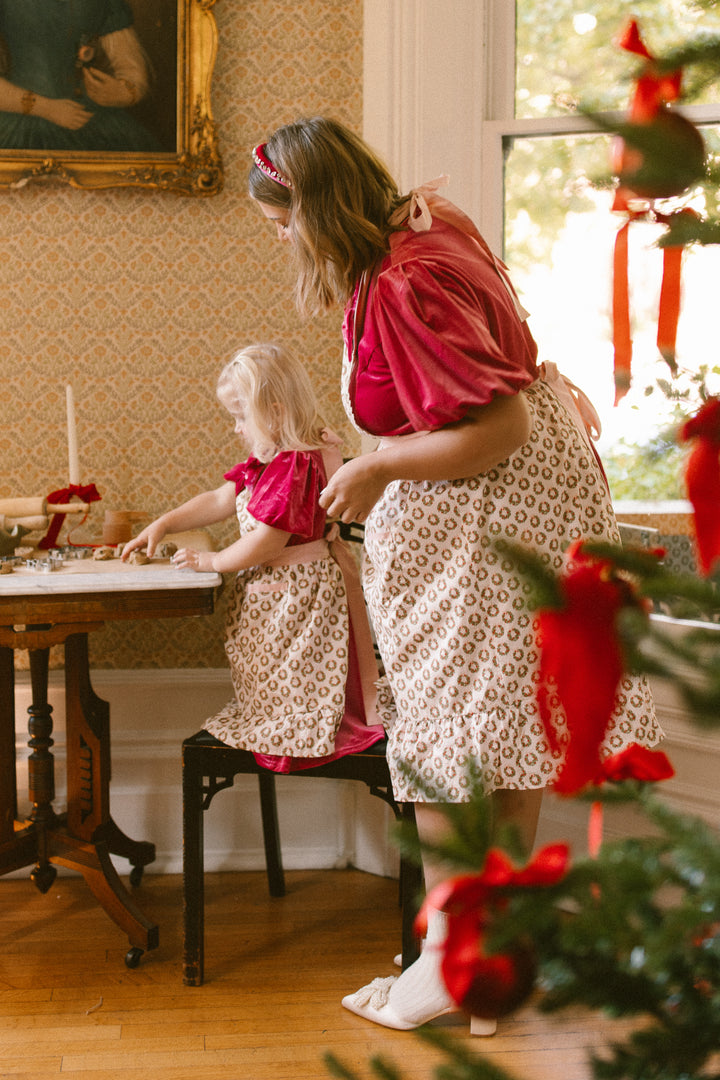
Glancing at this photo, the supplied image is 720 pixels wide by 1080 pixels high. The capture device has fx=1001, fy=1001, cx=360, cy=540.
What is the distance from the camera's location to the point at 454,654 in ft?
5.63

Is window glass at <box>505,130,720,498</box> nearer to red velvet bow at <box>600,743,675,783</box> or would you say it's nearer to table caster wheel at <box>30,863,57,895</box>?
table caster wheel at <box>30,863,57,895</box>

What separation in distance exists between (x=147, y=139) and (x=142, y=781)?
1.63m

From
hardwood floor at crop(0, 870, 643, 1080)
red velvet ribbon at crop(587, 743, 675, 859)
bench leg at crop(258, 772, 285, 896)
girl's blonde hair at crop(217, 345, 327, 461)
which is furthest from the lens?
bench leg at crop(258, 772, 285, 896)

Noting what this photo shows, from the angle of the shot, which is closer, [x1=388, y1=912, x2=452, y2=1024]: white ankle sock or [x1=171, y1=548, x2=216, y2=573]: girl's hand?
[x1=388, y1=912, x2=452, y2=1024]: white ankle sock

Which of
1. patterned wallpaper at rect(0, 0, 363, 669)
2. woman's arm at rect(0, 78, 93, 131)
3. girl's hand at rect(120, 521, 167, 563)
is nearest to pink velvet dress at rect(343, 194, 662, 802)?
girl's hand at rect(120, 521, 167, 563)

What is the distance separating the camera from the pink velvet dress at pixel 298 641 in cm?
205

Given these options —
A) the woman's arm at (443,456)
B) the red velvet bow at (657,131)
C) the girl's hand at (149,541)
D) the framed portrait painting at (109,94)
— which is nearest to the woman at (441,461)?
the woman's arm at (443,456)

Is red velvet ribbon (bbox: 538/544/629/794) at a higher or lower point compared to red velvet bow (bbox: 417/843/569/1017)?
higher

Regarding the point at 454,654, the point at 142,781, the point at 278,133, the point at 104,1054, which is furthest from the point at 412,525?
the point at 142,781

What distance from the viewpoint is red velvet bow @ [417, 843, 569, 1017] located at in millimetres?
462

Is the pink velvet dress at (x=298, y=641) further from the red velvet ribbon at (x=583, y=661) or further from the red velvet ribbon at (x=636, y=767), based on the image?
the red velvet ribbon at (x=583, y=661)

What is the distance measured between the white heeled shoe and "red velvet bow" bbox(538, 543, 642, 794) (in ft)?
5.18

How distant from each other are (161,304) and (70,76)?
0.56m

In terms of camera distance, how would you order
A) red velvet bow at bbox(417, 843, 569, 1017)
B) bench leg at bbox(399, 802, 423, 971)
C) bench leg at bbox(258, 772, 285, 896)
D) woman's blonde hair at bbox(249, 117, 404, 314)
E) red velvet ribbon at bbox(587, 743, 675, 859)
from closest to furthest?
red velvet bow at bbox(417, 843, 569, 1017) < red velvet ribbon at bbox(587, 743, 675, 859) < woman's blonde hair at bbox(249, 117, 404, 314) < bench leg at bbox(399, 802, 423, 971) < bench leg at bbox(258, 772, 285, 896)
